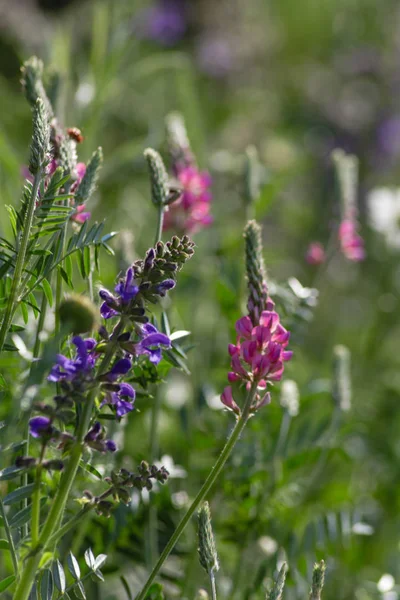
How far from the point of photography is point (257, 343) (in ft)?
1.66

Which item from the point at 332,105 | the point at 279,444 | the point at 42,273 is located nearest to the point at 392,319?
the point at 279,444

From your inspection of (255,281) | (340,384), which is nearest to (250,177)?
(340,384)

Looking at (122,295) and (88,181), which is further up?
(88,181)

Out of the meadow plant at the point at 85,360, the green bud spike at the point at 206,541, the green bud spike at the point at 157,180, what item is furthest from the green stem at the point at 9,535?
the green bud spike at the point at 157,180

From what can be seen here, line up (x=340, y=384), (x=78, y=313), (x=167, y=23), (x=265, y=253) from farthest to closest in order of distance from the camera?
(x=167, y=23) → (x=265, y=253) → (x=340, y=384) → (x=78, y=313)

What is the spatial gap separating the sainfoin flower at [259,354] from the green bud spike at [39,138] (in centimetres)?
15

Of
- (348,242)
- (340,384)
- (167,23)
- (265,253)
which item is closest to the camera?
(340,384)

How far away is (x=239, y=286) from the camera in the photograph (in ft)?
2.94

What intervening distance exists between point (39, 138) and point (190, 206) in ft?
1.28

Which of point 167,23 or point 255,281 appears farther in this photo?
point 167,23

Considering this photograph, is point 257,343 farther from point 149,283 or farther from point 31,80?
point 31,80

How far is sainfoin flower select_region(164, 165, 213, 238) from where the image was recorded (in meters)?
0.85

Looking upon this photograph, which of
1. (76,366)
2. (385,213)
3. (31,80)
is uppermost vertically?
(385,213)

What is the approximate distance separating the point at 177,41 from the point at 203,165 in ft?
5.76
